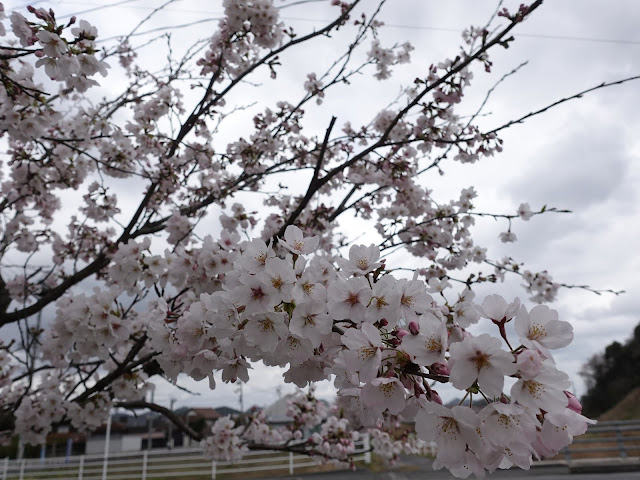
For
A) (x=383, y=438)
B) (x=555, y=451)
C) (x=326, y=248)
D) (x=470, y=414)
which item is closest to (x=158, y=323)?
(x=470, y=414)

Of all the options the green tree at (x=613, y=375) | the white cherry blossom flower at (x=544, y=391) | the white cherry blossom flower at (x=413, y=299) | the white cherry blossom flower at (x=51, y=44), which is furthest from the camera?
the green tree at (x=613, y=375)

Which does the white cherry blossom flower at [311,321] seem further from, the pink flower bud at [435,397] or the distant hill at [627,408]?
the distant hill at [627,408]

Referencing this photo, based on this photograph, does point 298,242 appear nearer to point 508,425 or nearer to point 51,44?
point 508,425

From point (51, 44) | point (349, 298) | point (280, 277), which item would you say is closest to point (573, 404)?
point (349, 298)

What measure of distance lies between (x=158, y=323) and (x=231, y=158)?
2.63 metres

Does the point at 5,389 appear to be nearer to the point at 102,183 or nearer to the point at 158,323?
the point at 102,183

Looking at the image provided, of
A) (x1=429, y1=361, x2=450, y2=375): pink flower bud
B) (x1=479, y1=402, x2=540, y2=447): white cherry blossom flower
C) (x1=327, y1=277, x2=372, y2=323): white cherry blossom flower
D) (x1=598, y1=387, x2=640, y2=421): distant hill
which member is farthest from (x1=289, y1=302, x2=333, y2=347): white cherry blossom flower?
(x1=598, y1=387, x2=640, y2=421): distant hill

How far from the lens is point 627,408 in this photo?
2031 centimetres

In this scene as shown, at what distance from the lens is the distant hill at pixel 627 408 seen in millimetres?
19703

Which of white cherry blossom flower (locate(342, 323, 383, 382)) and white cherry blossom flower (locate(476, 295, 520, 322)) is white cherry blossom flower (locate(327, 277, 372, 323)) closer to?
white cherry blossom flower (locate(342, 323, 383, 382))

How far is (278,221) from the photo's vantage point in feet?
10.6

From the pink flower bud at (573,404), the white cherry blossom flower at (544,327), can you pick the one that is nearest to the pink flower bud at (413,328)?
the white cherry blossom flower at (544,327)

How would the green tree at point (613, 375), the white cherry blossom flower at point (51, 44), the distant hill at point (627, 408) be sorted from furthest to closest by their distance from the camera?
1. the green tree at point (613, 375)
2. the distant hill at point (627, 408)
3. the white cherry blossom flower at point (51, 44)

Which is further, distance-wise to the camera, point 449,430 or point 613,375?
point 613,375
